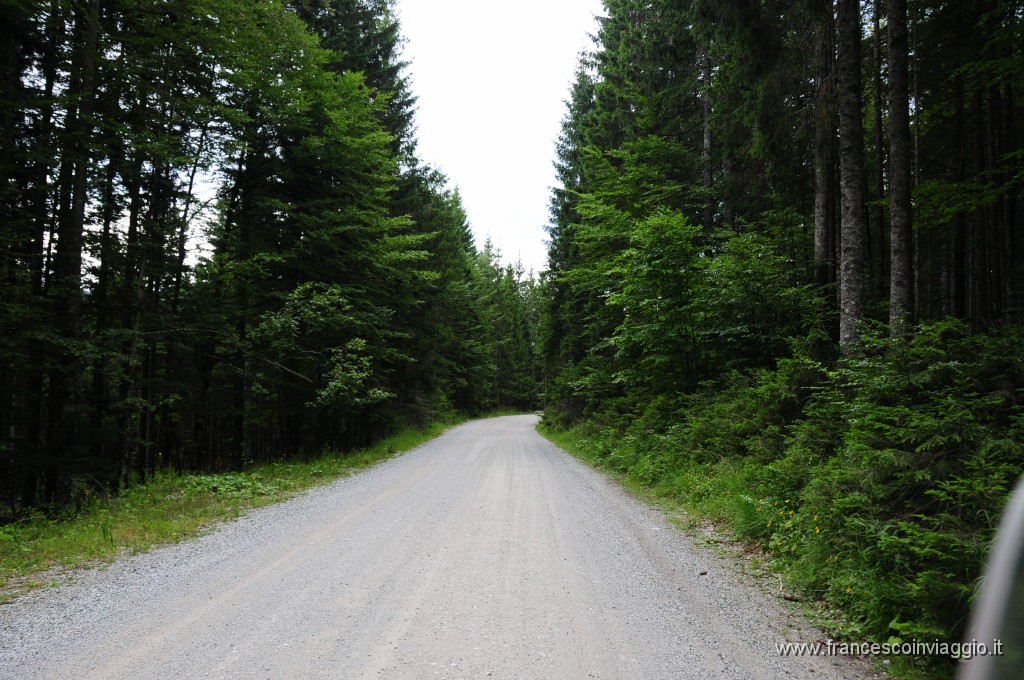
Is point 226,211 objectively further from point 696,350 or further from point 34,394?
point 696,350

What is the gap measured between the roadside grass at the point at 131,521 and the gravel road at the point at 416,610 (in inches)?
17.4

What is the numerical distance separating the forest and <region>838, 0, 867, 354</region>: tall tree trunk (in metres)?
0.05

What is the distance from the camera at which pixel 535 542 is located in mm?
5660

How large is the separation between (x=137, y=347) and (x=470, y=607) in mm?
10727

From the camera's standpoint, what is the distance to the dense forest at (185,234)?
29.2 ft

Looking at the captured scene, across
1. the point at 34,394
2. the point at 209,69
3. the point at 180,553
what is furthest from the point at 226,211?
the point at 180,553

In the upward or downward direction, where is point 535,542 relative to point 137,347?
downward

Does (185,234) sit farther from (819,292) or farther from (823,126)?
(819,292)

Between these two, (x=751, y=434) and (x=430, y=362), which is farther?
(x=430, y=362)

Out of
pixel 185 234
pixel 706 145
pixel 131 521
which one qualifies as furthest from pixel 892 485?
pixel 185 234

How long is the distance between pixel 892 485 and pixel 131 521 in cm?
909

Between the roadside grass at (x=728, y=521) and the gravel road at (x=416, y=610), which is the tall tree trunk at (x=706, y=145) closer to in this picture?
the roadside grass at (x=728, y=521)

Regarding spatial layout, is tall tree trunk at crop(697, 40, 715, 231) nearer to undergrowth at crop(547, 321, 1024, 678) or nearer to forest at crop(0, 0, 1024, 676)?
forest at crop(0, 0, 1024, 676)

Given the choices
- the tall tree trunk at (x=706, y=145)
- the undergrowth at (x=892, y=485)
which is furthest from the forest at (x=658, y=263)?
the tall tree trunk at (x=706, y=145)
